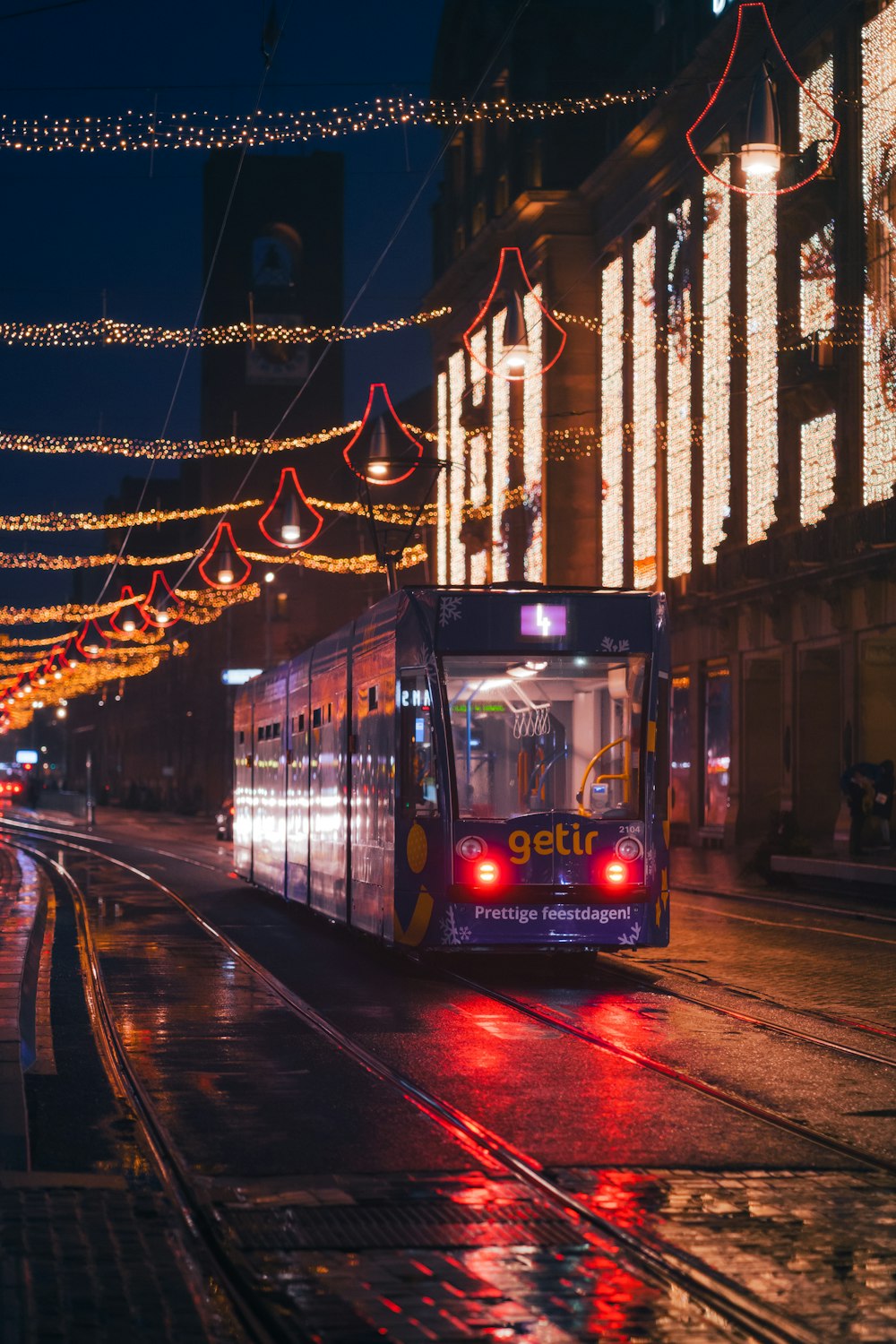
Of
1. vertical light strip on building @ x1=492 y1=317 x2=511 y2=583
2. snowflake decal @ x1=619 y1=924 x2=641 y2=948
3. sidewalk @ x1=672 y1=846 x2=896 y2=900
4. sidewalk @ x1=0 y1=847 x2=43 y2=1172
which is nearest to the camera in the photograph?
sidewalk @ x1=0 y1=847 x2=43 y2=1172

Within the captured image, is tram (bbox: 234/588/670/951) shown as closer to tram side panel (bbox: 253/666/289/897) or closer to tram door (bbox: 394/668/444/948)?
tram door (bbox: 394/668/444/948)

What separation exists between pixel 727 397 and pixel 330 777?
26539 mm

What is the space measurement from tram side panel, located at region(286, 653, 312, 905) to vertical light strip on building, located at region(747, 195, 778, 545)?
2018 cm

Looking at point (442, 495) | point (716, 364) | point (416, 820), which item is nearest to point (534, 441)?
point (716, 364)

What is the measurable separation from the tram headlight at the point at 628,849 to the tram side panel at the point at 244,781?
13706mm

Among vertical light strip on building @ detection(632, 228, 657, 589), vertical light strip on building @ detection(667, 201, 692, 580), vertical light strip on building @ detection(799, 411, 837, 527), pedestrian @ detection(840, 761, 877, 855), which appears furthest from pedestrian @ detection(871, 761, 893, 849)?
vertical light strip on building @ detection(632, 228, 657, 589)

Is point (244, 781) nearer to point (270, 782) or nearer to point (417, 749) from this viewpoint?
point (270, 782)

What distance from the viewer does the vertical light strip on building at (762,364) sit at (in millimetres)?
42312

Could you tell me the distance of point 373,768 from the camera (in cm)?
1805

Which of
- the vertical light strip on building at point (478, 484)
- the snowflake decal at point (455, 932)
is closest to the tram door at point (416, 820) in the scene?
the snowflake decal at point (455, 932)

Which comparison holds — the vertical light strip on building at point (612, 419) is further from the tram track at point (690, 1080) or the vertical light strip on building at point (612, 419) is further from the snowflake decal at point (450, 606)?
the tram track at point (690, 1080)

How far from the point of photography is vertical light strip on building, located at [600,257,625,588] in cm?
5444

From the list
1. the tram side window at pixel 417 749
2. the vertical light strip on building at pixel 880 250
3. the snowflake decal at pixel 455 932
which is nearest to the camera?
the snowflake decal at pixel 455 932

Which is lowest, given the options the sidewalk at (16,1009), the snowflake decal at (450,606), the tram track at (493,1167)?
the tram track at (493,1167)
